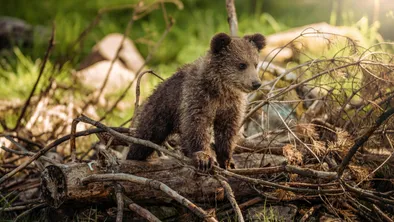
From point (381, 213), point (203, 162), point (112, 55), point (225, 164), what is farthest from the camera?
point (112, 55)

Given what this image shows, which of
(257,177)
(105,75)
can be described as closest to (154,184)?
(257,177)

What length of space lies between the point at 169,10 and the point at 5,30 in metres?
3.00

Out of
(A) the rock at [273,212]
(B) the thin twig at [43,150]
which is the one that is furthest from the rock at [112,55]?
(A) the rock at [273,212]

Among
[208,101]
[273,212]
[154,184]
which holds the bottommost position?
[273,212]

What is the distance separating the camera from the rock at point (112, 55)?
9.94 meters

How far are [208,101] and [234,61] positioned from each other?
0.34m

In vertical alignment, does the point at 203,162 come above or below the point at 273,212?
above

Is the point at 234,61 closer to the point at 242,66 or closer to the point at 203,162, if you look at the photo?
the point at 242,66

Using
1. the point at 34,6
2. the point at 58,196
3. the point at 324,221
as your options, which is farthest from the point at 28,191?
the point at 34,6

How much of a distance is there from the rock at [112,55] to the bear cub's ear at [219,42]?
554 centimetres

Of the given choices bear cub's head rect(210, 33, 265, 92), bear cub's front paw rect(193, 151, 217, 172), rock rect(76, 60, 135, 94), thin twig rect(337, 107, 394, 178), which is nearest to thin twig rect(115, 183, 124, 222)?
bear cub's front paw rect(193, 151, 217, 172)

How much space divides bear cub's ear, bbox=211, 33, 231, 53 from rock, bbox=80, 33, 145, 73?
5538mm

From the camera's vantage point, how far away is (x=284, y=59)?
8469mm

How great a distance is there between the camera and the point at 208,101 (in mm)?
4352
